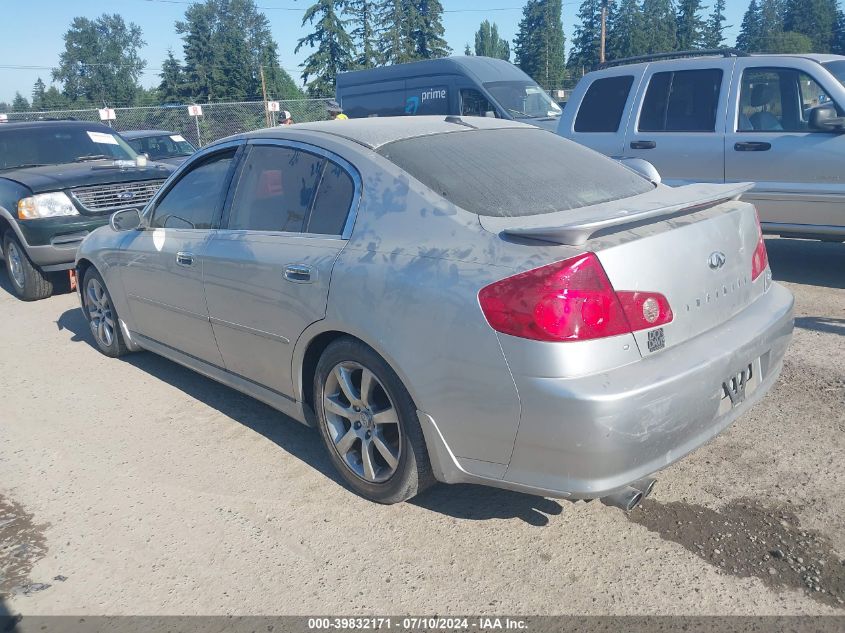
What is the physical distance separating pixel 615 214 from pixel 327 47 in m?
50.0

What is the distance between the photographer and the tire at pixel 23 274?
7508 millimetres

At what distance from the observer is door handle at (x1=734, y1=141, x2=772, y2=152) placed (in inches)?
257

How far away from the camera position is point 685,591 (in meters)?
2.64

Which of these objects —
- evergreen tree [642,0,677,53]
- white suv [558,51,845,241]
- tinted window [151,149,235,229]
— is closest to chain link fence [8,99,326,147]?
white suv [558,51,845,241]

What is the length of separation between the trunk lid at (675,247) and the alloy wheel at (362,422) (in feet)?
2.91

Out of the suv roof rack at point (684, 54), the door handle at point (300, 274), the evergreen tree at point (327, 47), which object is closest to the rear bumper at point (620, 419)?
the door handle at point (300, 274)

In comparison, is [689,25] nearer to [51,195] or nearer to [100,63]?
[100,63]

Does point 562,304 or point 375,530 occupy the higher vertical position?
point 562,304

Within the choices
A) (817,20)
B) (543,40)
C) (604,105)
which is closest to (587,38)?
(543,40)

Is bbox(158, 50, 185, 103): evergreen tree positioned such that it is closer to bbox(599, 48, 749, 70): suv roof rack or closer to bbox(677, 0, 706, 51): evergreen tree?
bbox(677, 0, 706, 51): evergreen tree

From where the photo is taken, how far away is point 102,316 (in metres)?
5.54

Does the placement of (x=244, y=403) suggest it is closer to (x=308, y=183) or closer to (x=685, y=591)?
(x=308, y=183)

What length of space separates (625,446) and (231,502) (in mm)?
1880

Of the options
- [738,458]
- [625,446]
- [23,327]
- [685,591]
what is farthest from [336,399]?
[23,327]
